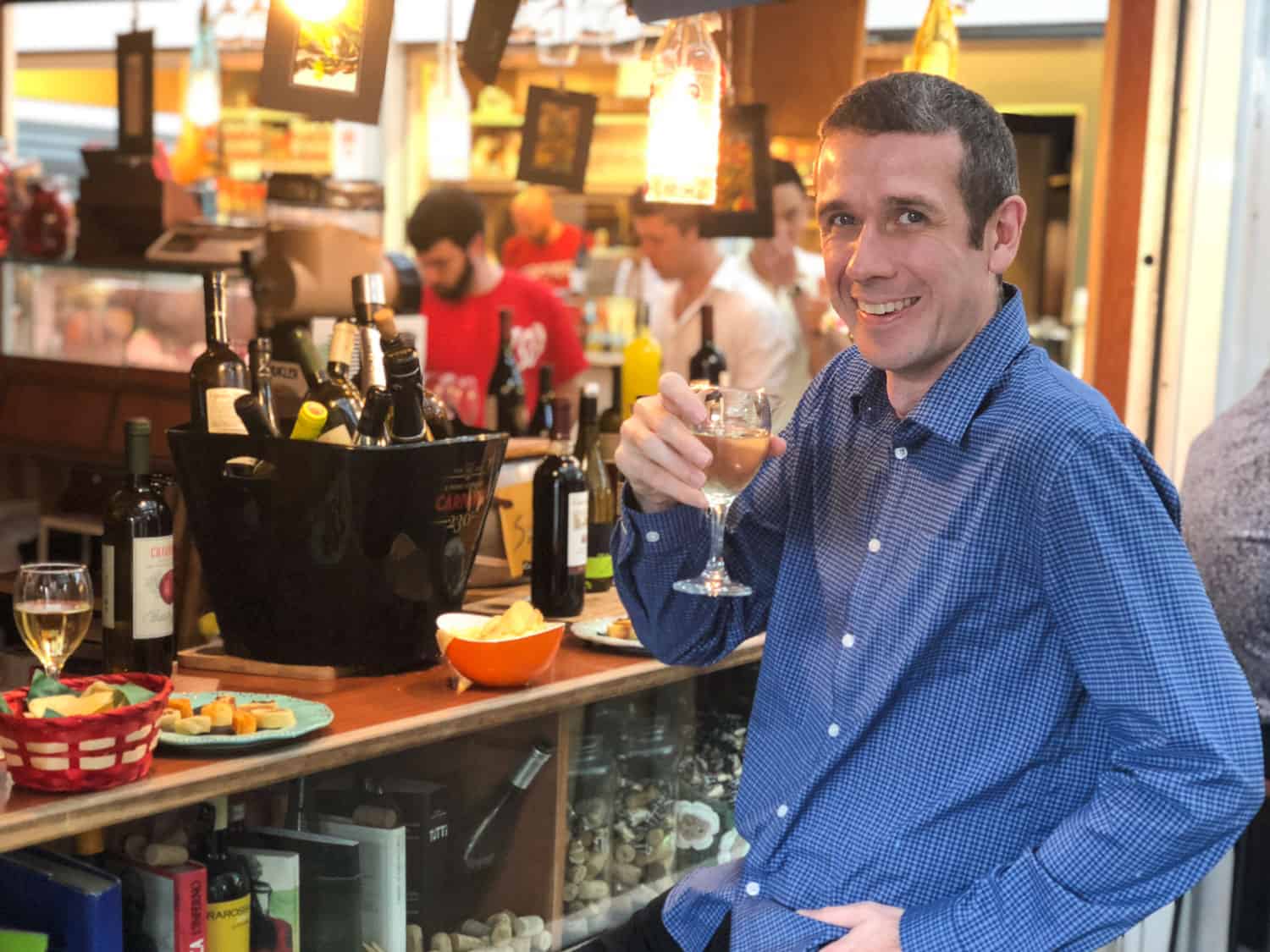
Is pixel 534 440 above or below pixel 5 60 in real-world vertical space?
below

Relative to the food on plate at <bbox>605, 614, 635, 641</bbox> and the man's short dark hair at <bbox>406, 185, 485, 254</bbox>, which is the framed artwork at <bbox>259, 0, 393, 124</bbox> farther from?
the man's short dark hair at <bbox>406, 185, 485, 254</bbox>

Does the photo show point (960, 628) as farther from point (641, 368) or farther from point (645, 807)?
point (641, 368)

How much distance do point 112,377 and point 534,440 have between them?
146cm

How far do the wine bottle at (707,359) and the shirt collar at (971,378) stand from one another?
6.32 ft

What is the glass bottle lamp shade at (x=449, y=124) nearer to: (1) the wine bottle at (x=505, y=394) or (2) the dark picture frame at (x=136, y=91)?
(1) the wine bottle at (x=505, y=394)

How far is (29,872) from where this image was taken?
1677 mm

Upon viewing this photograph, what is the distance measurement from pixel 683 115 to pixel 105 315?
280 cm

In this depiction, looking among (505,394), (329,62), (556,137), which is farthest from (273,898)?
(505,394)

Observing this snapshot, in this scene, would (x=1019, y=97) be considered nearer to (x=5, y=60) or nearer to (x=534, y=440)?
(x=5, y=60)

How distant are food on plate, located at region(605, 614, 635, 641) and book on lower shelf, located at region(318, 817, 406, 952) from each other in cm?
49

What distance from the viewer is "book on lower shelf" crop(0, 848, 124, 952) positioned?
1634mm

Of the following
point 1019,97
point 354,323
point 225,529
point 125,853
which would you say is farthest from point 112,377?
point 1019,97

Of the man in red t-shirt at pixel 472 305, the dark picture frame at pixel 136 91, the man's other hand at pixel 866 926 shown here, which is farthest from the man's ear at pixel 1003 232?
the dark picture frame at pixel 136 91

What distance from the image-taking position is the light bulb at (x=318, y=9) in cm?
238
